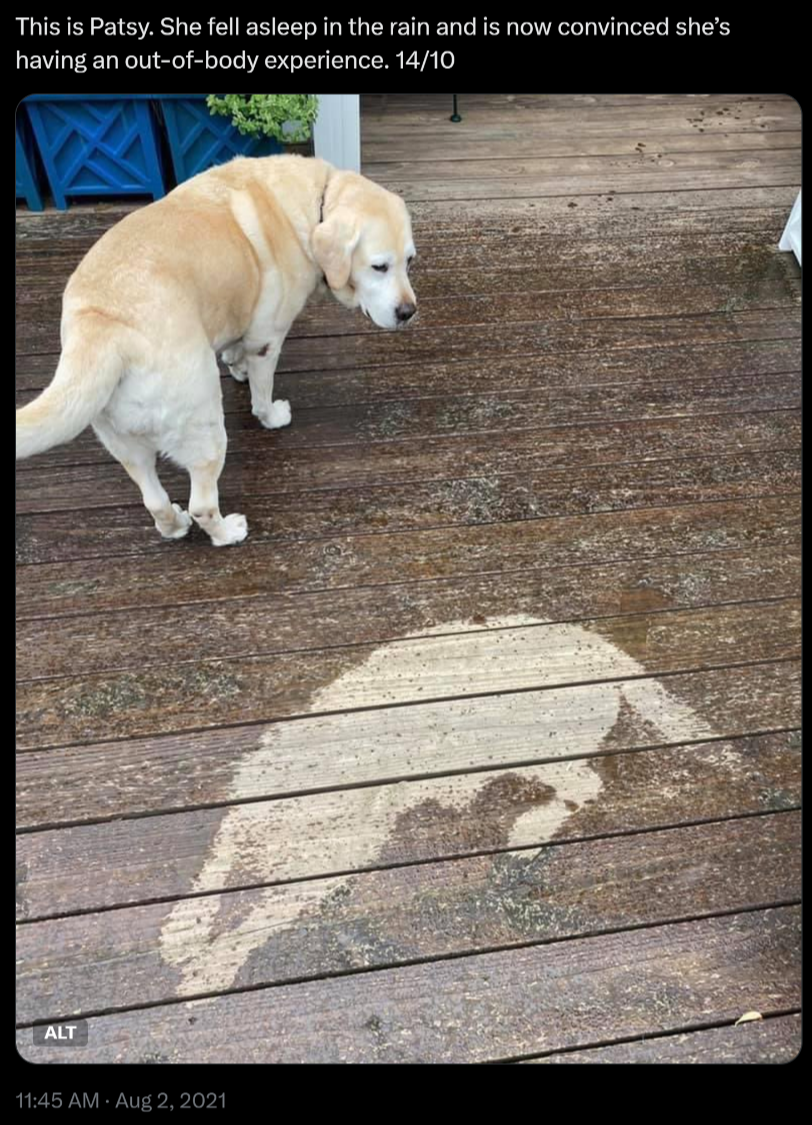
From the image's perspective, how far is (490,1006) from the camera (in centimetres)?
139

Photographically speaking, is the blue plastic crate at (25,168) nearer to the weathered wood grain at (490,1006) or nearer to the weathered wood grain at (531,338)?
→ the weathered wood grain at (531,338)

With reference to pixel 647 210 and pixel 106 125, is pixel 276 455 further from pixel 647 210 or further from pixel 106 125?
pixel 647 210

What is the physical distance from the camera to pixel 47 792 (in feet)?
5.30

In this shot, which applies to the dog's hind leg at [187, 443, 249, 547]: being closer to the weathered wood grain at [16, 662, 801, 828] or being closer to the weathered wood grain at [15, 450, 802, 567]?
the weathered wood grain at [15, 450, 802, 567]

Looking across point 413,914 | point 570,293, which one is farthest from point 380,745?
point 570,293

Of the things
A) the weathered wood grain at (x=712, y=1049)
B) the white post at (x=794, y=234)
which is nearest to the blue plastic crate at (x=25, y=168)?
the white post at (x=794, y=234)

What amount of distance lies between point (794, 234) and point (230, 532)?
8.06 ft

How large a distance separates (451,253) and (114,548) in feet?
5.87

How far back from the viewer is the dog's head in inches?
76.5

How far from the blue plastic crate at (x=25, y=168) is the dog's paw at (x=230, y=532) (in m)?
1.81

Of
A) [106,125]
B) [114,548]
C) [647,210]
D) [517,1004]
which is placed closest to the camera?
[517,1004]

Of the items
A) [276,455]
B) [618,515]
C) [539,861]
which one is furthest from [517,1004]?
[276,455]

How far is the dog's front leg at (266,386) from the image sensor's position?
7.09 ft

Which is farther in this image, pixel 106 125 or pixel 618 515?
pixel 106 125
